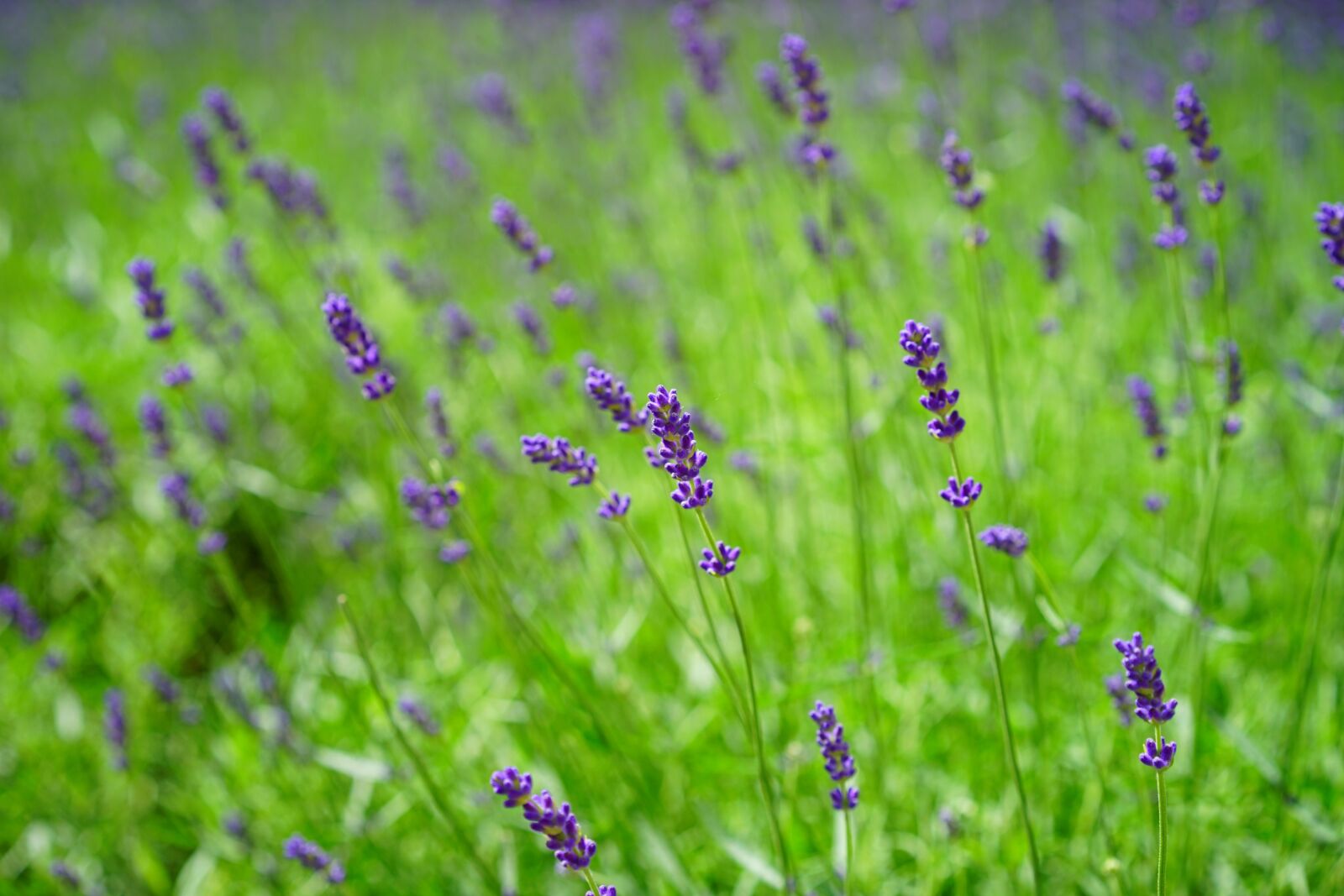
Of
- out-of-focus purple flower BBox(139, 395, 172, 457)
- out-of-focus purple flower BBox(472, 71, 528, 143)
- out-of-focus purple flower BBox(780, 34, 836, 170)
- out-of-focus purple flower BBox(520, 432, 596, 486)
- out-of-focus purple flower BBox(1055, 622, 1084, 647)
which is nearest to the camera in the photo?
out-of-focus purple flower BBox(520, 432, 596, 486)

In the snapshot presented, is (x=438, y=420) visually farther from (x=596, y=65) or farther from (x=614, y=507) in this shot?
(x=596, y=65)

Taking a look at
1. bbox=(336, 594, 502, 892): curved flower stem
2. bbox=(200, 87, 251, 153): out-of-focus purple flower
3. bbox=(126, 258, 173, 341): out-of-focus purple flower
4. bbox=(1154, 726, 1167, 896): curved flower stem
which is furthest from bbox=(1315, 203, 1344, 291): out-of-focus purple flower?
bbox=(200, 87, 251, 153): out-of-focus purple flower

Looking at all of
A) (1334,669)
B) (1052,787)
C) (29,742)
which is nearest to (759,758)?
(1052,787)

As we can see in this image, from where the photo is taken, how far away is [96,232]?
5.60 metres

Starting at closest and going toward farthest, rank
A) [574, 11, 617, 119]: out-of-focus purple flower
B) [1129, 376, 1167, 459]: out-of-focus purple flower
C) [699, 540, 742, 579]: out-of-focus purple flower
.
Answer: [699, 540, 742, 579]: out-of-focus purple flower
[1129, 376, 1167, 459]: out-of-focus purple flower
[574, 11, 617, 119]: out-of-focus purple flower

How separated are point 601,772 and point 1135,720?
4.04 ft

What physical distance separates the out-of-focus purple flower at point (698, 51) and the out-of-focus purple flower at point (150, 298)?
1420mm

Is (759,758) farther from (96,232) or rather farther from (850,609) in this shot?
(96,232)

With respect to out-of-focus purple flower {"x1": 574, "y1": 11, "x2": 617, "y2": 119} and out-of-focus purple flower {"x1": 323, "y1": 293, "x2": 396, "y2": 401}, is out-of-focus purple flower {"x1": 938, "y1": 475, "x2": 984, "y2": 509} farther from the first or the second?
out-of-focus purple flower {"x1": 574, "y1": 11, "x2": 617, "y2": 119}

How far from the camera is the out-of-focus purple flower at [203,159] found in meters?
2.44

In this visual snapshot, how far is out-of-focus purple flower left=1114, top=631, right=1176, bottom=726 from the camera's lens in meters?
1.19

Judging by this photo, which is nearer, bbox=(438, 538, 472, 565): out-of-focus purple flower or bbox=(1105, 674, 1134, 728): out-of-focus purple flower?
bbox=(1105, 674, 1134, 728): out-of-focus purple flower

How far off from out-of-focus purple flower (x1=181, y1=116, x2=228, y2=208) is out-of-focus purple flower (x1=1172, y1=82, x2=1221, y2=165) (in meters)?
2.16

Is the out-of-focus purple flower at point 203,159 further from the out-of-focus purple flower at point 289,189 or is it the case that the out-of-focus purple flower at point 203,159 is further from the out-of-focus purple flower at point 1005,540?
the out-of-focus purple flower at point 1005,540
